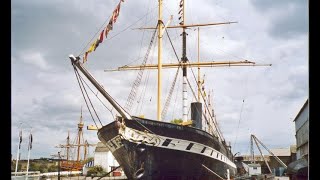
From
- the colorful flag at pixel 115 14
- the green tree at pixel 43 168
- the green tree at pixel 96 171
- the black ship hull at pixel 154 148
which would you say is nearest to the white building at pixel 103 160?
the green tree at pixel 96 171

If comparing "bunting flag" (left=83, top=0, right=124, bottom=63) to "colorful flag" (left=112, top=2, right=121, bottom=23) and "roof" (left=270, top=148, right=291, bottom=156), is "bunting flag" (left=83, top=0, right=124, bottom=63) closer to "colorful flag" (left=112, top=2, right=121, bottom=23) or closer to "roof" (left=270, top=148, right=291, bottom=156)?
"colorful flag" (left=112, top=2, right=121, bottom=23)

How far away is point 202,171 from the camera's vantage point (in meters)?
23.1

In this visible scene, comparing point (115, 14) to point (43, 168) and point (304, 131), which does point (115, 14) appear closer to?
point (304, 131)

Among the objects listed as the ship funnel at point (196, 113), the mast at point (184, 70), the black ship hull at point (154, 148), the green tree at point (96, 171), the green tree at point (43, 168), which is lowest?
the green tree at point (43, 168)

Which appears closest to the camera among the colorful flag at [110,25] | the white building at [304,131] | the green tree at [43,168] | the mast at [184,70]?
the colorful flag at [110,25]

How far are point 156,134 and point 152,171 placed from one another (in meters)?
2.07

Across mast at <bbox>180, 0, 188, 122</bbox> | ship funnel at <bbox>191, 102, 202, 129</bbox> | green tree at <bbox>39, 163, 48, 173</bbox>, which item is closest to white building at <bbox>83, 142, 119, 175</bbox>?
green tree at <bbox>39, 163, 48, 173</bbox>

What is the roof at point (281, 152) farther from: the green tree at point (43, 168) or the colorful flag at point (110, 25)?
the colorful flag at point (110, 25)

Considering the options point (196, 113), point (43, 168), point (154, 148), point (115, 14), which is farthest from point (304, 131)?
point (43, 168)

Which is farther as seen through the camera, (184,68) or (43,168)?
(43,168)

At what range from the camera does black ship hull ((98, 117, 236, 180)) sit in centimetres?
2002

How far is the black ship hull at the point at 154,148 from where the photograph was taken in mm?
20016

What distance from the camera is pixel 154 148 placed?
66.4 feet
